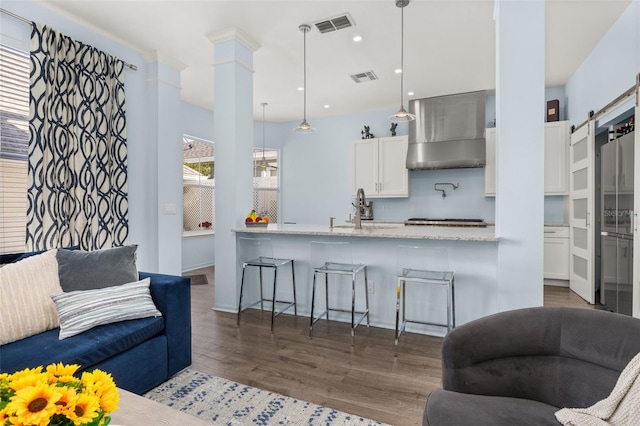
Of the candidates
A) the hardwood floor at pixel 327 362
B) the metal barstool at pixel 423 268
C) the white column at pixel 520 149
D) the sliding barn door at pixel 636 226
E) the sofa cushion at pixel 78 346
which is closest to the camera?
the sofa cushion at pixel 78 346

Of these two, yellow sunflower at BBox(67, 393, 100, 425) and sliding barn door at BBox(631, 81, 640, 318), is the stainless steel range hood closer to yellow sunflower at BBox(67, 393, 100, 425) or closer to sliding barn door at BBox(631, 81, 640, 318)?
sliding barn door at BBox(631, 81, 640, 318)

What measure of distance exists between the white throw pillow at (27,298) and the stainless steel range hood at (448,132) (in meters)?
4.85

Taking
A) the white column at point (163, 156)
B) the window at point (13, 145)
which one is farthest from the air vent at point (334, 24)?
the window at point (13, 145)

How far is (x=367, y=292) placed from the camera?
3.23 metres

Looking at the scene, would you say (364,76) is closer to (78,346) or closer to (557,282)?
(557,282)

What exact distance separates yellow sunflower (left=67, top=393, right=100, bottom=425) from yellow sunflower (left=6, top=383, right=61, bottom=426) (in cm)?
4

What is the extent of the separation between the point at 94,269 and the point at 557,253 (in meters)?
5.47

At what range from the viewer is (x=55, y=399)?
714 mm

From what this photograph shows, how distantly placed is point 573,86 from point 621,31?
4.76 ft

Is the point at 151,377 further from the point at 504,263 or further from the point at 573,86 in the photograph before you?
the point at 573,86

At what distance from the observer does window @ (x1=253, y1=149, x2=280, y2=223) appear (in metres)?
7.23

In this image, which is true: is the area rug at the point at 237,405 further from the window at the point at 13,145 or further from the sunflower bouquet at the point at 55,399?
the window at the point at 13,145

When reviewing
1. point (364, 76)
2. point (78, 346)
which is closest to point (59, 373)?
point (78, 346)

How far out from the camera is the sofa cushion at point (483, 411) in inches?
43.1
